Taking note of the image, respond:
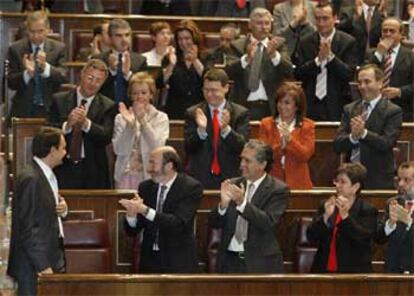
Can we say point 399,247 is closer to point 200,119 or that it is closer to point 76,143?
point 200,119

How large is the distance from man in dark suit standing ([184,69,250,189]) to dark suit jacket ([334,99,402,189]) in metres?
0.64

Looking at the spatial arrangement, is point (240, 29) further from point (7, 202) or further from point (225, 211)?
point (225, 211)

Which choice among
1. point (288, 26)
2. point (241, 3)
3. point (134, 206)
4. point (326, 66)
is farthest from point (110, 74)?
point (241, 3)

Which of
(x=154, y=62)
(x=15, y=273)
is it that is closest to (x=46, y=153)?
(x=15, y=273)

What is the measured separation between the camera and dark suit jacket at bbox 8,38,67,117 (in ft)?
29.1

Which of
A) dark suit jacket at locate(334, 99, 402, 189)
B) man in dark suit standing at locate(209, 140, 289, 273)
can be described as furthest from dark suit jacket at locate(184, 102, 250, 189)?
man in dark suit standing at locate(209, 140, 289, 273)

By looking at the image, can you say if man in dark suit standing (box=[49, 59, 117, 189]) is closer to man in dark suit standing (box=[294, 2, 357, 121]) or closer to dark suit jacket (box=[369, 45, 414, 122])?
man in dark suit standing (box=[294, 2, 357, 121])

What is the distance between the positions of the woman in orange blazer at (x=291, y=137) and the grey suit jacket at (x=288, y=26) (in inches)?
66.8

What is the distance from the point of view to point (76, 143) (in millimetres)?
7844

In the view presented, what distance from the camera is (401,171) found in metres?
7.11

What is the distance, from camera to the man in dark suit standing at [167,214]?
6953 mm

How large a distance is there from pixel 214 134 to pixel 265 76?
1.14 metres

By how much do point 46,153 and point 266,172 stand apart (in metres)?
1.30

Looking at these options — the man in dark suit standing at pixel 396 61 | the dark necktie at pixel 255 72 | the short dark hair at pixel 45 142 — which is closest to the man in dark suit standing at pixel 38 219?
the short dark hair at pixel 45 142
